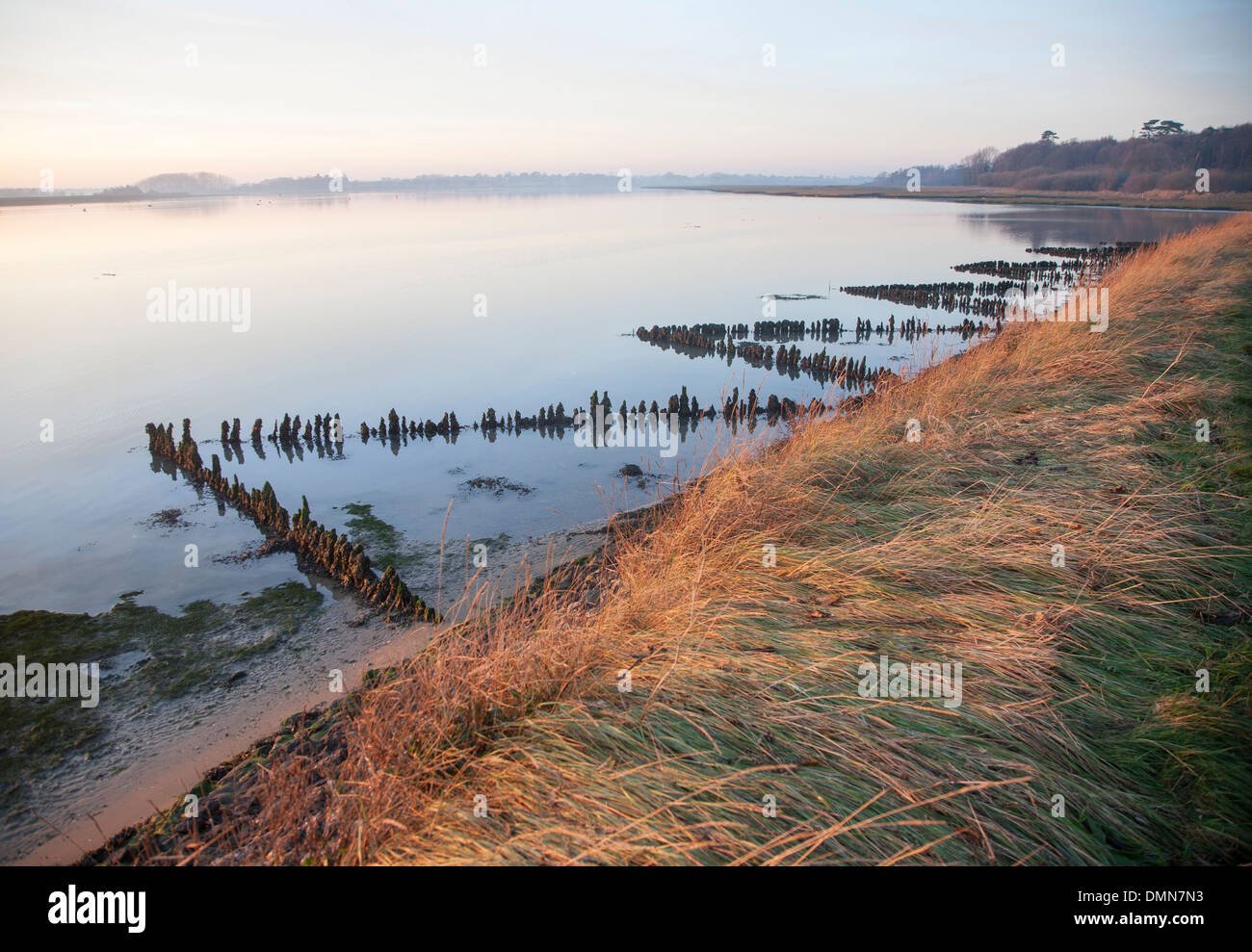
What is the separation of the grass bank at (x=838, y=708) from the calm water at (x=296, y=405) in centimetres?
162

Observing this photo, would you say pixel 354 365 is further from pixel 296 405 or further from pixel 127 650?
pixel 127 650

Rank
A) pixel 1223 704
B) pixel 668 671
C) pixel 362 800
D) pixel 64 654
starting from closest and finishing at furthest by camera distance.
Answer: pixel 362 800 < pixel 1223 704 < pixel 668 671 < pixel 64 654

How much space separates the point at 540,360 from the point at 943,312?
18.0 m

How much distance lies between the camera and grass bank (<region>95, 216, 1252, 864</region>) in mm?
2857

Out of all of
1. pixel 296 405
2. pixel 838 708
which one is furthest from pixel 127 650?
pixel 296 405

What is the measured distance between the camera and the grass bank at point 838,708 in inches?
112

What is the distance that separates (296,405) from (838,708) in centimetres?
1798

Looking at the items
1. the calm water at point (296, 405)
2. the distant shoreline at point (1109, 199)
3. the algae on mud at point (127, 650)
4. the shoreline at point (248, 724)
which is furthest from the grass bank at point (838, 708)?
the distant shoreline at point (1109, 199)

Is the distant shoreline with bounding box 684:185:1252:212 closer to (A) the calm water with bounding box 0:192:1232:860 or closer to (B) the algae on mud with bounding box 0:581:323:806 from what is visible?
(A) the calm water with bounding box 0:192:1232:860

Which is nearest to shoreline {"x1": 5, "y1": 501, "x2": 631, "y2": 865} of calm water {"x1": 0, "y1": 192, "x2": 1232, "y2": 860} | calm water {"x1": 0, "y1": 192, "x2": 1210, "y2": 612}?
calm water {"x1": 0, "y1": 192, "x2": 1232, "y2": 860}

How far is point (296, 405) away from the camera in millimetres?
18219

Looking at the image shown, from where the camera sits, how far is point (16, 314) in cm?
2839
